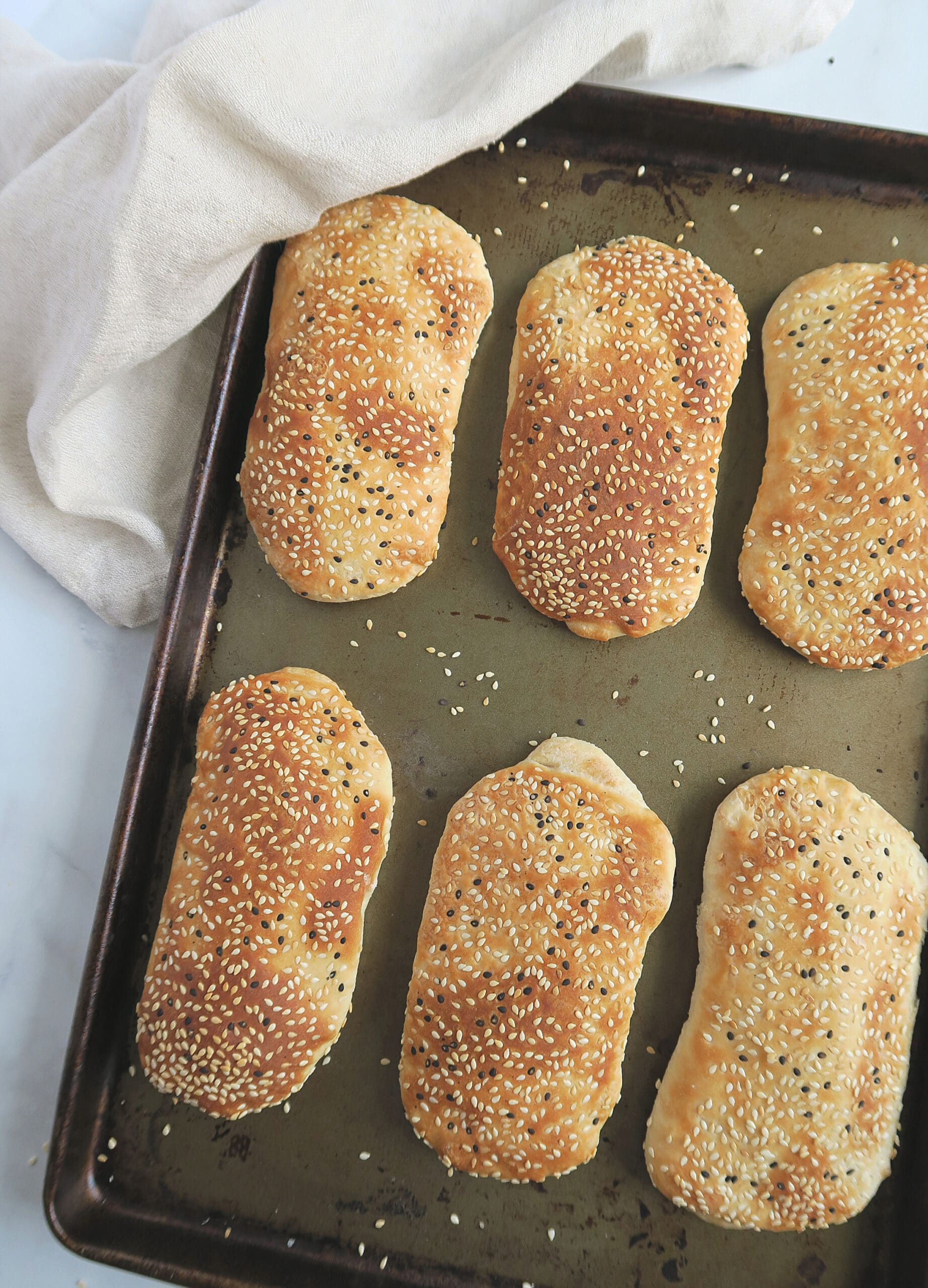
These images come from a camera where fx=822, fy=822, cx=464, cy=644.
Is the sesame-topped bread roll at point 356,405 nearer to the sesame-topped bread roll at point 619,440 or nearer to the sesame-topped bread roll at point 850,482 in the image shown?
the sesame-topped bread roll at point 619,440

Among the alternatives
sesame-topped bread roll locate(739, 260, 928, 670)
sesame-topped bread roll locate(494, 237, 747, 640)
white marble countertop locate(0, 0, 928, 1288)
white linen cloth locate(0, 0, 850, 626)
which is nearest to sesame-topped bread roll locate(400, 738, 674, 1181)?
sesame-topped bread roll locate(494, 237, 747, 640)

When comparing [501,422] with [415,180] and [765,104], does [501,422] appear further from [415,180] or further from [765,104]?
[765,104]

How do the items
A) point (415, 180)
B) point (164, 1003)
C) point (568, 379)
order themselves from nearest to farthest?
1. point (164, 1003)
2. point (568, 379)
3. point (415, 180)

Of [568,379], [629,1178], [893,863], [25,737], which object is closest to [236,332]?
[568,379]

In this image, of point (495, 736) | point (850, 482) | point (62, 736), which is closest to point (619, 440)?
point (850, 482)

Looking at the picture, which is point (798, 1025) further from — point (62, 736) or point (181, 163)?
point (181, 163)

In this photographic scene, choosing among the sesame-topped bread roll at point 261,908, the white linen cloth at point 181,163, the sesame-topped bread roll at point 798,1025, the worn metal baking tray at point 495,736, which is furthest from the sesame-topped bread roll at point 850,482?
the sesame-topped bread roll at point 261,908

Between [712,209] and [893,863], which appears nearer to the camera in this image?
[893,863]
